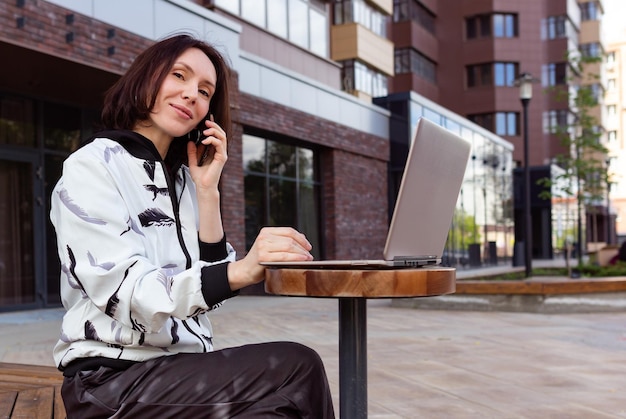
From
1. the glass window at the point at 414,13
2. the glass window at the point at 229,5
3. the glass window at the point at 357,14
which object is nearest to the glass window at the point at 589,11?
the glass window at the point at 414,13

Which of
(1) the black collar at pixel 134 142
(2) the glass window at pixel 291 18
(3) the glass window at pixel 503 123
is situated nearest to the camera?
(1) the black collar at pixel 134 142

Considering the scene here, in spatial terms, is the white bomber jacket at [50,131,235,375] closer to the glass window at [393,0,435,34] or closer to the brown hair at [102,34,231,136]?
the brown hair at [102,34,231,136]

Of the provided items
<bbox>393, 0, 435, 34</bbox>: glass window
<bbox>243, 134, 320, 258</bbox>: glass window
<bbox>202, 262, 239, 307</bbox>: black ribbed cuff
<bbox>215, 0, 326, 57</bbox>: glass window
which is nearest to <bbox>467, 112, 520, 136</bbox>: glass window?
<bbox>393, 0, 435, 34</bbox>: glass window

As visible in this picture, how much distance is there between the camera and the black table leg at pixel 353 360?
1.98 meters

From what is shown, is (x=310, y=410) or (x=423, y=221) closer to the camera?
(x=310, y=410)

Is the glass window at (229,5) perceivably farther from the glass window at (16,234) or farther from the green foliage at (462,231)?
the green foliage at (462,231)

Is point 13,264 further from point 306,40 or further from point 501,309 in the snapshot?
point 306,40

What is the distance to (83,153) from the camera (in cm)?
173

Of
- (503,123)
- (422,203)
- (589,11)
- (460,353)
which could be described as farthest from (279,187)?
(589,11)

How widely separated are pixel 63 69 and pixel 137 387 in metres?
8.87

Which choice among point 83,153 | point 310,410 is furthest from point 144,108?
point 310,410

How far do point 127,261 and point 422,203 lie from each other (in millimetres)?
767

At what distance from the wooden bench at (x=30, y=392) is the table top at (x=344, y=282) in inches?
48.3

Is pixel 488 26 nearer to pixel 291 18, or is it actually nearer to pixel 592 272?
pixel 291 18
